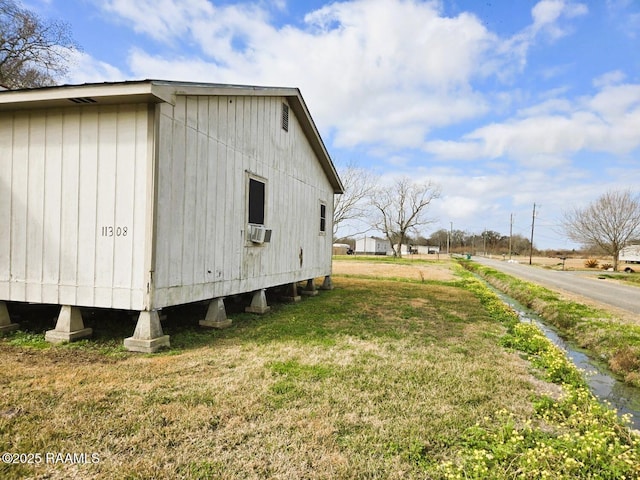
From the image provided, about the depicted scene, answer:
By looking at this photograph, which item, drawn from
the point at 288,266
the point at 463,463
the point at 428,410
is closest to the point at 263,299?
the point at 288,266

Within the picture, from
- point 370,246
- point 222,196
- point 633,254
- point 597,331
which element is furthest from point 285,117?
point 370,246

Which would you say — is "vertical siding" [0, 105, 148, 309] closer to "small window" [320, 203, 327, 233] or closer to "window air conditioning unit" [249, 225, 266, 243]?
"window air conditioning unit" [249, 225, 266, 243]

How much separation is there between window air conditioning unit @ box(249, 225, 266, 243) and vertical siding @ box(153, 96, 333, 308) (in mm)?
156

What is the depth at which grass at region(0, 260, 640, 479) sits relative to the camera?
2531 mm

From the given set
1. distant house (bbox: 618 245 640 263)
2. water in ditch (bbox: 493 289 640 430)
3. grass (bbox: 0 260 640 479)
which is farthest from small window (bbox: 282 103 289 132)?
distant house (bbox: 618 245 640 263)

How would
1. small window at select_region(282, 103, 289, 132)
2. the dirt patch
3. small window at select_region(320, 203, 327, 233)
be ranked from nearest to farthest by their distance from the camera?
small window at select_region(282, 103, 289, 132) < small window at select_region(320, 203, 327, 233) < the dirt patch

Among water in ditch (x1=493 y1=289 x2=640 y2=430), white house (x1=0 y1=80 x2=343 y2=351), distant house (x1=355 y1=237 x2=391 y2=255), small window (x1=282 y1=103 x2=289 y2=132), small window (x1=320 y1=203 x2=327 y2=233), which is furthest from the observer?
distant house (x1=355 y1=237 x2=391 y2=255)

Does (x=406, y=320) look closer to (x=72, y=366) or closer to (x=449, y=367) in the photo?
(x=449, y=367)

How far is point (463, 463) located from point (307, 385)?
1745mm

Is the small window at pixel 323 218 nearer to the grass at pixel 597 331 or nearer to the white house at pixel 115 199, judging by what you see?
the white house at pixel 115 199

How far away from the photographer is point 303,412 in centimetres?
329

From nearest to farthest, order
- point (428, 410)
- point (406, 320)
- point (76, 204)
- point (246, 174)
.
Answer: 1. point (428, 410)
2. point (76, 204)
3. point (246, 174)
4. point (406, 320)

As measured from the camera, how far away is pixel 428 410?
11.3ft

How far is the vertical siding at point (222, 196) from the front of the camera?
5.20m
